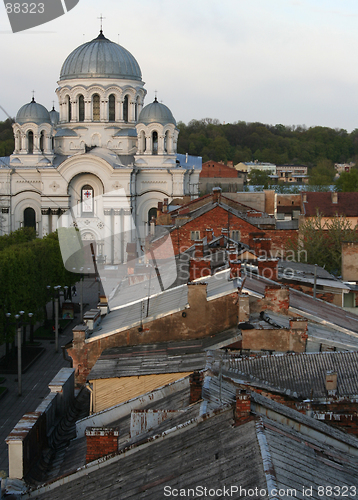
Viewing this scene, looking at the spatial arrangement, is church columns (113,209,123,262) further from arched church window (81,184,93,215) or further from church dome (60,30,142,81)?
church dome (60,30,142,81)

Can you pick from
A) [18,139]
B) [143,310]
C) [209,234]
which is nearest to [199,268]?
[143,310]

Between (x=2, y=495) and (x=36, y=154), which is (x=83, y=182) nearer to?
(x=36, y=154)

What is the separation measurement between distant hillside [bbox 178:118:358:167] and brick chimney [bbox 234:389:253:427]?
137204 millimetres

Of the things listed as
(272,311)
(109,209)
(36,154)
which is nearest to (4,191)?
(36,154)

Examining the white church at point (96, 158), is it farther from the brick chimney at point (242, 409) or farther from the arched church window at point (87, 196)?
the brick chimney at point (242, 409)

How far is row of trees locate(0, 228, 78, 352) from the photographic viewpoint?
3039 cm

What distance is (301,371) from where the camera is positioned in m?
12.0

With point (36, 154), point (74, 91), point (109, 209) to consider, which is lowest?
point (109, 209)

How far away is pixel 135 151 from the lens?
6606cm

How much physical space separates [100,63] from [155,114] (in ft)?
26.3

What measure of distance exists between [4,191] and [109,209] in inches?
414


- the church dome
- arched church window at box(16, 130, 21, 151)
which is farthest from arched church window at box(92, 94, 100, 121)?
arched church window at box(16, 130, 21, 151)

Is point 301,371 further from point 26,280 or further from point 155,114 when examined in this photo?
point 155,114

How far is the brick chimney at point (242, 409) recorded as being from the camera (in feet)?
26.1
